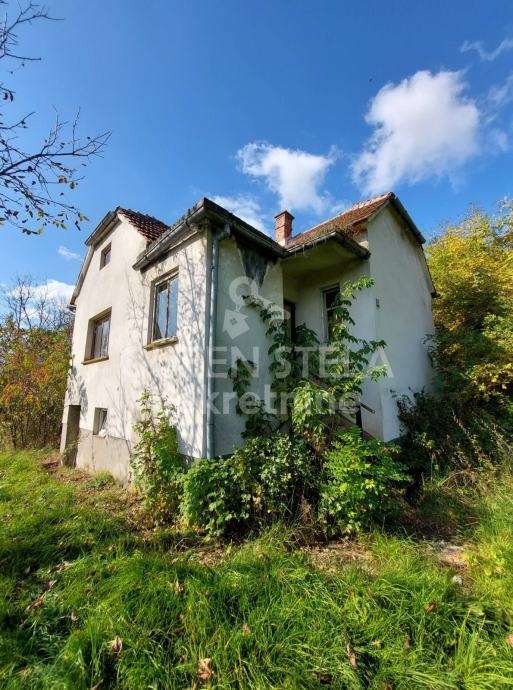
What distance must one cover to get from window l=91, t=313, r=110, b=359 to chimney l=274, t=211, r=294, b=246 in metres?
6.63

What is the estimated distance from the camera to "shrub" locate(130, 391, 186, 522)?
462cm

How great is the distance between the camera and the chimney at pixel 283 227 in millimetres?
10383

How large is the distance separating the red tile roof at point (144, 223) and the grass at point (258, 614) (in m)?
6.75

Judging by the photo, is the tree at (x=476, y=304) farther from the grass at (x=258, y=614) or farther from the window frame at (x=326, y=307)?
the grass at (x=258, y=614)

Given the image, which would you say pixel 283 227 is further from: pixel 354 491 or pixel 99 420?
pixel 354 491

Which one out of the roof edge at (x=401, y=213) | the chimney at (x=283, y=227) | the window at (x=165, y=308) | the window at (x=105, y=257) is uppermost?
the chimney at (x=283, y=227)

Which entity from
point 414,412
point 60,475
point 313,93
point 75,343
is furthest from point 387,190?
point 60,475

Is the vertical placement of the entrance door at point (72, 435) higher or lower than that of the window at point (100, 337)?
lower

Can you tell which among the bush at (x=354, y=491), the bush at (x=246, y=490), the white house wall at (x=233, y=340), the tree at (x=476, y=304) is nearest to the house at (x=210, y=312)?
the white house wall at (x=233, y=340)

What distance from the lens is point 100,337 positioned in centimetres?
948

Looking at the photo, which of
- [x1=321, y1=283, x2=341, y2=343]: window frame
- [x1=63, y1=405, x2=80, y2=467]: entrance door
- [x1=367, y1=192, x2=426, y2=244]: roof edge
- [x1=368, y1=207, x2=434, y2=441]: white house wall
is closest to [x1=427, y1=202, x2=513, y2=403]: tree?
[x1=368, y1=207, x2=434, y2=441]: white house wall

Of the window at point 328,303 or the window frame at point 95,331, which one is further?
the window frame at point 95,331

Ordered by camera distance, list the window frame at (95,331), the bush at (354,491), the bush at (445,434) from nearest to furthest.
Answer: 1. the bush at (354,491)
2. the bush at (445,434)
3. the window frame at (95,331)

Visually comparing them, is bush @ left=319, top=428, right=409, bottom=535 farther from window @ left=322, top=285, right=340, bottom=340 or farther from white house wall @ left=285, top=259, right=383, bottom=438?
window @ left=322, top=285, right=340, bottom=340
